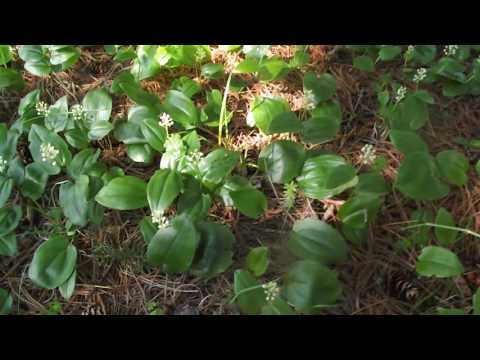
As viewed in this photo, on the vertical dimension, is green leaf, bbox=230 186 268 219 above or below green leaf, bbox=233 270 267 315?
above

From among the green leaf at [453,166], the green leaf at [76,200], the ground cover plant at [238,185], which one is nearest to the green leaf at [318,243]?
the ground cover plant at [238,185]

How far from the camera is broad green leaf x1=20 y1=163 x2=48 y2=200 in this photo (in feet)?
6.12

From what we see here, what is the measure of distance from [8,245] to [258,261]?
945mm

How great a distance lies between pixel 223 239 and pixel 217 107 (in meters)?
0.65

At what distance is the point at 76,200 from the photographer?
178 cm

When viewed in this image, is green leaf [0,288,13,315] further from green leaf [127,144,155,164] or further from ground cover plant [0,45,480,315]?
green leaf [127,144,155,164]

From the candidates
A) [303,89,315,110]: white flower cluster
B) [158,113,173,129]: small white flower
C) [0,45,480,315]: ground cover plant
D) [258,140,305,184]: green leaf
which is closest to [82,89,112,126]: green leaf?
[0,45,480,315]: ground cover plant

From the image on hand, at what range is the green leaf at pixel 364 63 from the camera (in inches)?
85.9

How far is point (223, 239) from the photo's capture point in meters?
1.68

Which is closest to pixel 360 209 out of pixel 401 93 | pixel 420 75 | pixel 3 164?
pixel 401 93

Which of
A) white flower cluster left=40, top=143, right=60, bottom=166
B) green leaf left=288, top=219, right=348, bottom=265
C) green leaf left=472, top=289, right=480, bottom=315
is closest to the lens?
green leaf left=472, top=289, right=480, bottom=315

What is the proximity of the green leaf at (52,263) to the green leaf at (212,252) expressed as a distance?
1.54ft

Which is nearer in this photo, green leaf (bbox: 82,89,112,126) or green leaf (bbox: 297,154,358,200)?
green leaf (bbox: 297,154,358,200)

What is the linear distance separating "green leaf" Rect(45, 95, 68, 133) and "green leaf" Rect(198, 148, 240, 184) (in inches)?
25.5
